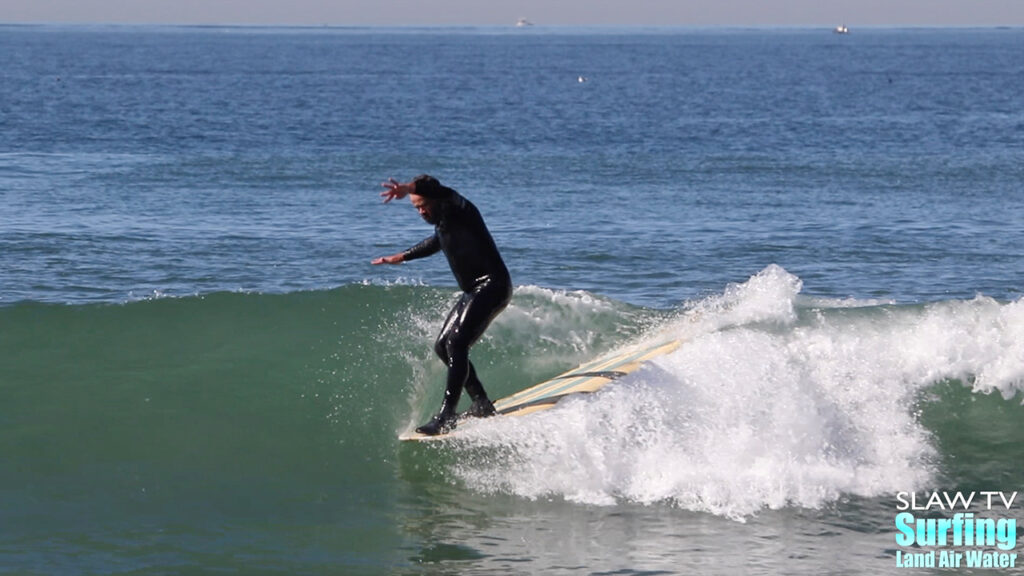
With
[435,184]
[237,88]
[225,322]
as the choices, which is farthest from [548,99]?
[435,184]

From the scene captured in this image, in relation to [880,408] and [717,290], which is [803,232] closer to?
[717,290]

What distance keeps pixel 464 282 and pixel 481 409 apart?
96 cm

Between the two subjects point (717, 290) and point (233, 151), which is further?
point (233, 151)

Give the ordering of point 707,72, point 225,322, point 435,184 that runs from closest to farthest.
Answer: point 435,184
point 225,322
point 707,72

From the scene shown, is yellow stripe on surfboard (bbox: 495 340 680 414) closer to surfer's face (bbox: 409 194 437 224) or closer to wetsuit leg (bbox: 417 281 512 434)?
wetsuit leg (bbox: 417 281 512 434)

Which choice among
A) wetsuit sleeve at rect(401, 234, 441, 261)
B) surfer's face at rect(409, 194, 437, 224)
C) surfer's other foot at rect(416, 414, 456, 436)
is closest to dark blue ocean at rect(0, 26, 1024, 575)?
surfer's other foot at rect(416, 414, 456, 436)

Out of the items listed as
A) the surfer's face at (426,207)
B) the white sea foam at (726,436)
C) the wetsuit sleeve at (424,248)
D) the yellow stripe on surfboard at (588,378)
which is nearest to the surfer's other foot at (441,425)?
the white sea foam at (726,436)

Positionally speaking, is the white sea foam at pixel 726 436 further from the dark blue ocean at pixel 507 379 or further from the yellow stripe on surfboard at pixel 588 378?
the yellow stripe on surfboard at pixel 588 378

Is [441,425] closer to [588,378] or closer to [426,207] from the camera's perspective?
[588,378]

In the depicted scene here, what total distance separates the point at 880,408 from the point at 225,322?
21.4 feet

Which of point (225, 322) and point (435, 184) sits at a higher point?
point (435, 184)

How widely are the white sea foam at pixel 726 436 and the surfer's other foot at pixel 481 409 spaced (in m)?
0.22

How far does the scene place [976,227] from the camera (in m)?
21.9

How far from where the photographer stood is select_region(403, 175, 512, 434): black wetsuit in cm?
921
